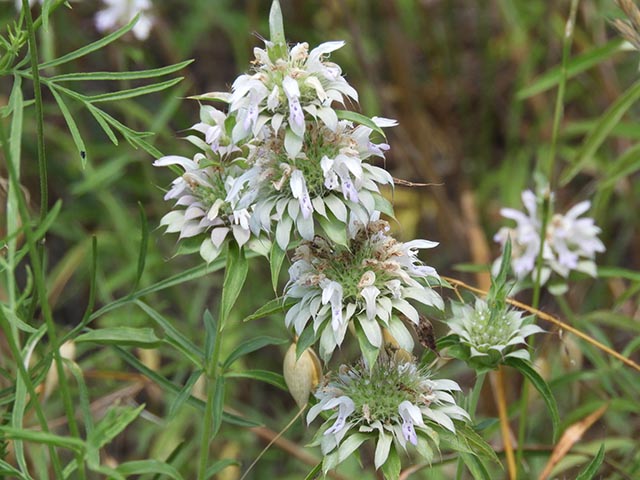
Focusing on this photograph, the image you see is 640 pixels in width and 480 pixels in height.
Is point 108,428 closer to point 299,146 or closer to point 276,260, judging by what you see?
point 276,260

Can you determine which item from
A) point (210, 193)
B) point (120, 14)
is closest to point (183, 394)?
point (210, 193)

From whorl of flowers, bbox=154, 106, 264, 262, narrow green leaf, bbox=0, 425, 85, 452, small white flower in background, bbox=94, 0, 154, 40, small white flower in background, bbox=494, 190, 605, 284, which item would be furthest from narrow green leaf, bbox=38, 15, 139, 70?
small white flower in background, bbox=94, 0, 154, 40

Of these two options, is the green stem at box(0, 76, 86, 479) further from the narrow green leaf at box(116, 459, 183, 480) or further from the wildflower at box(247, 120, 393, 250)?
the wildflower at box(247, 120, 393, 250)

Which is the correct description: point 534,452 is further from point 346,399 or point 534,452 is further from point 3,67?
point 3,67

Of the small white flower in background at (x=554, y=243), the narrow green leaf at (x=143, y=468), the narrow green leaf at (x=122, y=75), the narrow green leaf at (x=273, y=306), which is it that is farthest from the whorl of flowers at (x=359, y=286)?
the small white flower in background at (x=554, y=243)

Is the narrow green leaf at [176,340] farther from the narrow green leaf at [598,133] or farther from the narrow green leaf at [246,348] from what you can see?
the narrow green leaf at [598,133]

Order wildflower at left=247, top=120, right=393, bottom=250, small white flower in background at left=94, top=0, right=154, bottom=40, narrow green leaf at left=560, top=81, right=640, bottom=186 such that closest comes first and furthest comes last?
wildflower at left=247, top=120, right=393, bottom=250, narrow green leaf at left=560, top=81, right=640, bottom=186, small white flower in background at left=94, top=0, right=154, bottom=40
